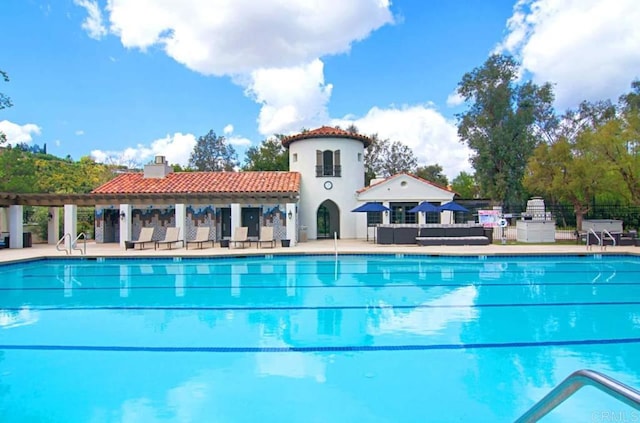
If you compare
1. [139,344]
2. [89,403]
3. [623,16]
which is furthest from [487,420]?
[623,16]

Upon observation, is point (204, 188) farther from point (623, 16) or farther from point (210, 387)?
point (623, 16)

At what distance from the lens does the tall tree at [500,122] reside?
3014cm

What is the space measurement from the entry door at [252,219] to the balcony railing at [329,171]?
4.55m

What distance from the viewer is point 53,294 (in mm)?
10938

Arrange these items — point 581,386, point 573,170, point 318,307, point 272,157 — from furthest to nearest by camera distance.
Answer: point 272,157 < point 573,170 < point 318,307 < point 581,386

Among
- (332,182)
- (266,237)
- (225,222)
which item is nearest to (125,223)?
(225,222)

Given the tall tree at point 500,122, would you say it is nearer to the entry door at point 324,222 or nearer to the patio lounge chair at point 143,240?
the entry door at point 324,222

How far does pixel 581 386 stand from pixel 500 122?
3210 cm

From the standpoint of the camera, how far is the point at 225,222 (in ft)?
74.9

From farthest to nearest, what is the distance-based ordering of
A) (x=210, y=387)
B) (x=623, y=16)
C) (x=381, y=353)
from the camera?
(x=623, y=16), (x=381, y=353), (x=210, y=387)

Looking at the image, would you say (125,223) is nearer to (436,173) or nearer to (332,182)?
(332,182)

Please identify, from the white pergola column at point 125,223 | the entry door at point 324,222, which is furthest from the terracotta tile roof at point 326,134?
the white pergola column at point 125,223

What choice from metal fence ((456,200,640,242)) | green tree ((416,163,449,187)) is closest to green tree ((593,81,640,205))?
metal fence ((456,200,640,242))

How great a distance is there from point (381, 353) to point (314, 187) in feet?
62.2
